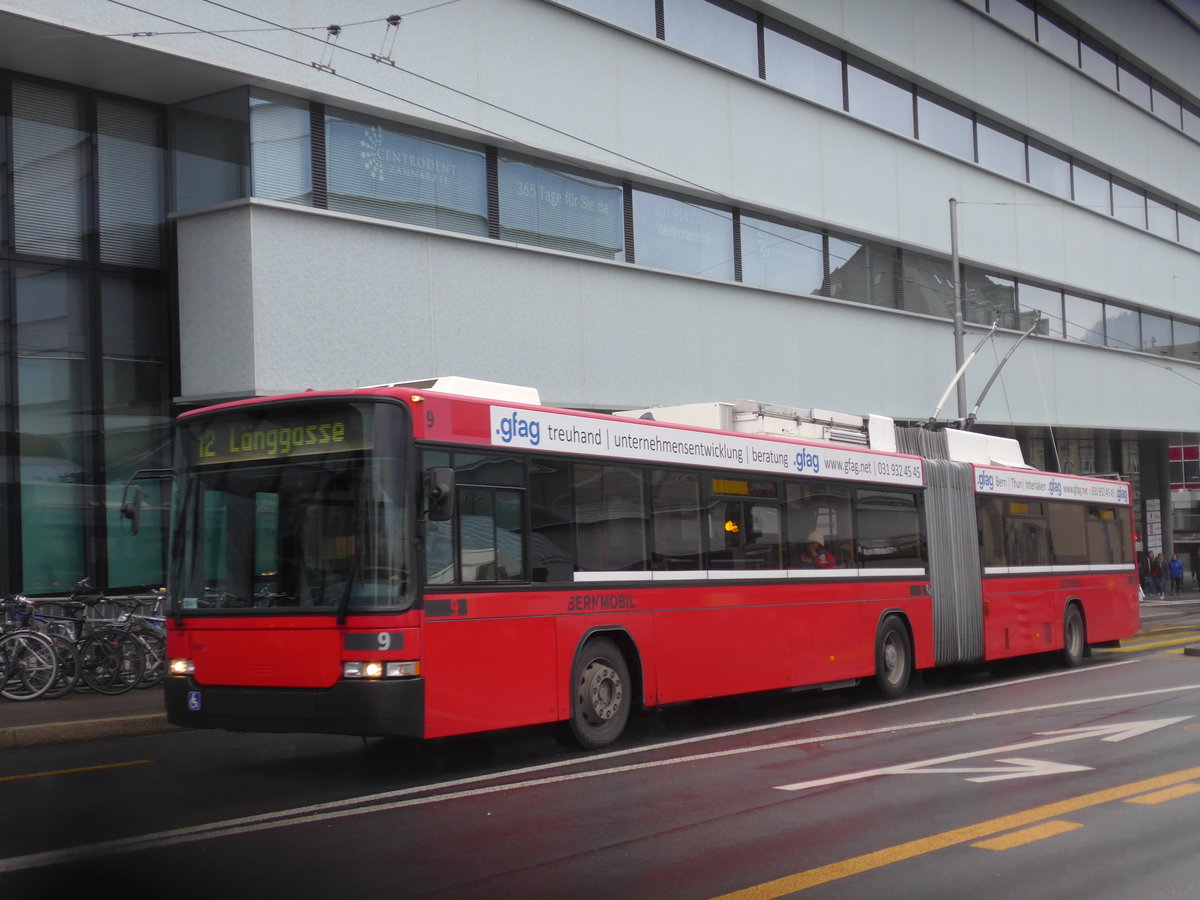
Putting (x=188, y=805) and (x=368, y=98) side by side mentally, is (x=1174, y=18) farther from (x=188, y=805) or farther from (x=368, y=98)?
(x=188, y=805)

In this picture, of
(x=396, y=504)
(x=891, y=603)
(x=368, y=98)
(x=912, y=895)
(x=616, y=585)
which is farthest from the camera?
(x=368, y=98)

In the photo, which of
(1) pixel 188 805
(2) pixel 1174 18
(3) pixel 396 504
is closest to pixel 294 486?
(3) pixel 396 504

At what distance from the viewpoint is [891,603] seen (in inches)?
603

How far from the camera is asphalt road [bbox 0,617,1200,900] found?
6191 mm

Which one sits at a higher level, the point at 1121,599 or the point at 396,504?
the point at 396,504

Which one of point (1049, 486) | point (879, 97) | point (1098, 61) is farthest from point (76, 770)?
point (1098, 61)

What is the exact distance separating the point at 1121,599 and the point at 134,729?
1547 cm

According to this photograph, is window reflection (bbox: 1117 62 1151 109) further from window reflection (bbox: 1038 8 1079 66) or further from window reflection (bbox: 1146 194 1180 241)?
window reflection (bbox: 1038 8 1079 66)

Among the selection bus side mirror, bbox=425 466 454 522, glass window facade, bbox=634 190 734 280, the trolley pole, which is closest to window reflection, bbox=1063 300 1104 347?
the trolley pole

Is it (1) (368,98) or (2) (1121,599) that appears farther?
(2) (1121,599)

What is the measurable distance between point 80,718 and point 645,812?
705cm

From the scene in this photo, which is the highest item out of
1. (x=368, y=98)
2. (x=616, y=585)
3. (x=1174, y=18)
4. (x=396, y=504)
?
(x=1174, y=18)

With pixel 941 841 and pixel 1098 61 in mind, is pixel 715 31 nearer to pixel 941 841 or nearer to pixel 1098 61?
pixel 1098 61

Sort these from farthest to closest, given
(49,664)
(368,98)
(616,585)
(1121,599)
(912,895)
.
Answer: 1. (1121,599)
2. (368,98)
3. (49,664)
4. (616,585)
5. (912,895)
